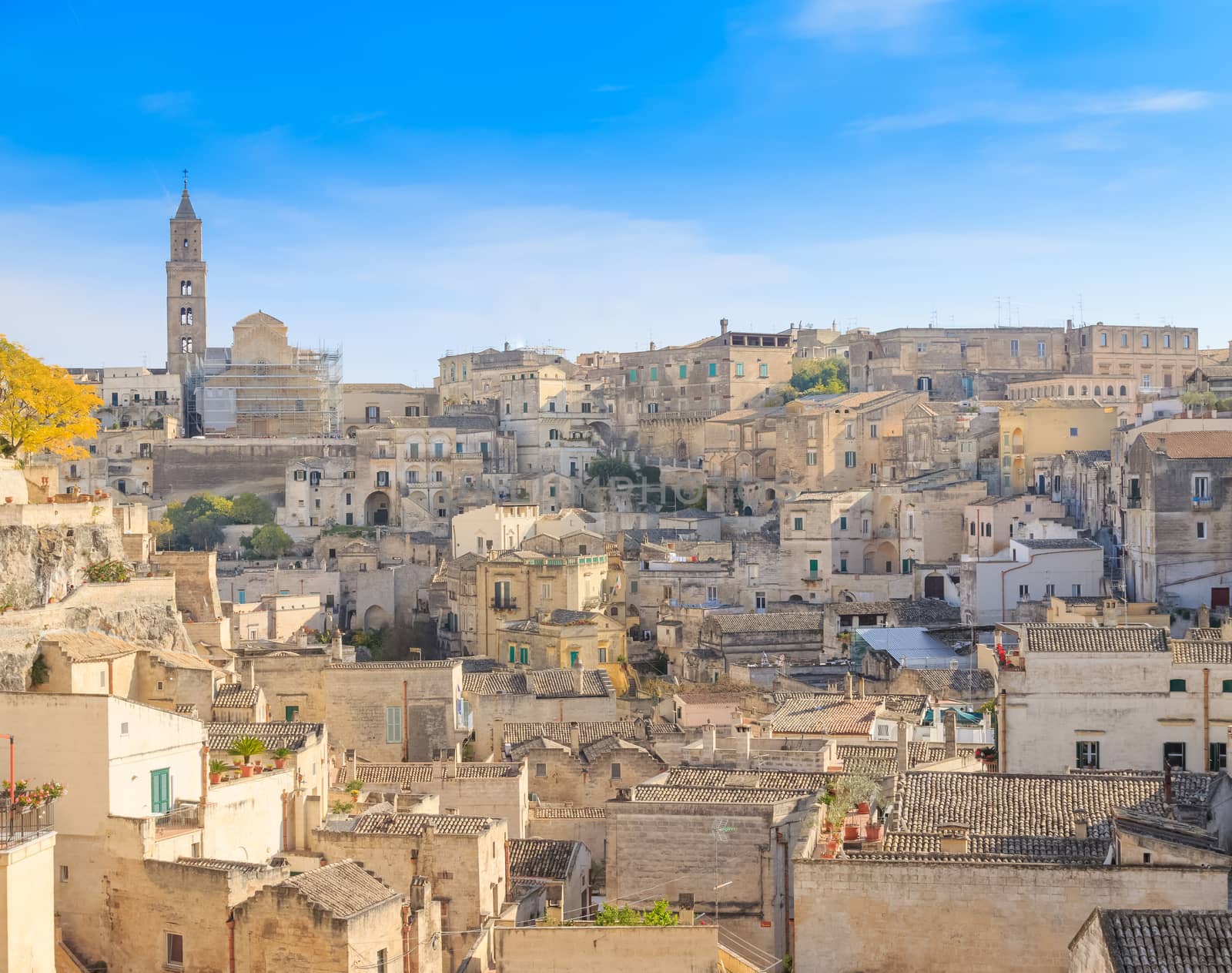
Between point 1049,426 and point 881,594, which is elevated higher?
point 1049,426

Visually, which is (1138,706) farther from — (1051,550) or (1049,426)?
(1049,426)

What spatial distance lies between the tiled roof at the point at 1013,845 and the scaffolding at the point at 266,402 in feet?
204

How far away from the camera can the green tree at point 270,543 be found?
202 feet

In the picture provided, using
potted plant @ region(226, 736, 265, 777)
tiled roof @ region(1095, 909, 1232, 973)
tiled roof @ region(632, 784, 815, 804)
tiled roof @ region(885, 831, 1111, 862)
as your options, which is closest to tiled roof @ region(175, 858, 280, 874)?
potted plant @ region(226, 736, 265, 777)

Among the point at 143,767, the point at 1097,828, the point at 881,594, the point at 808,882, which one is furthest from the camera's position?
the point at 881,594

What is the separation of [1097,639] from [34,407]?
824 inches

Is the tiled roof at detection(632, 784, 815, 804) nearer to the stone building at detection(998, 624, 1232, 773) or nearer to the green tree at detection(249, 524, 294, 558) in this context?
the stone building at detection(998, 624, 1232, 773)

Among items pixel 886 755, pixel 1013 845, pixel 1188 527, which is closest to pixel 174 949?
pixel 1013 845

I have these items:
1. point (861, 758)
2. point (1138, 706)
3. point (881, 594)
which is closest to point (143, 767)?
point (861, 758)

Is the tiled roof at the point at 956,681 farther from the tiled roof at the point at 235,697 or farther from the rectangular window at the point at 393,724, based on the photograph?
the tiled roof at the point at 235,697

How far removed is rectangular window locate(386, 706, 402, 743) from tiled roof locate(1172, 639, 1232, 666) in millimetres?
13298

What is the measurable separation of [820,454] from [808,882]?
149 ft

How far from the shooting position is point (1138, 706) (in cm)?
2327

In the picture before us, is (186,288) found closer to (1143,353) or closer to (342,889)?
(1143,353)
